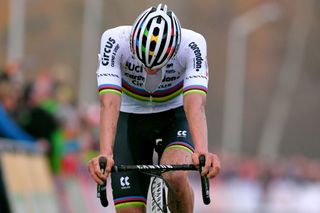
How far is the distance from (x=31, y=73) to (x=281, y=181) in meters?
14.0

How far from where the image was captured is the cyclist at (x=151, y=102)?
8.62 m

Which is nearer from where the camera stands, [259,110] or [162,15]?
[162,15]

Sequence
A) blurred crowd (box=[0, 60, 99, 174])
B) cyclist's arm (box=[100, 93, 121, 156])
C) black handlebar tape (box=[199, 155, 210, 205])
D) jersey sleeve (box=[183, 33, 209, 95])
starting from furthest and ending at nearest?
1. blurred crowd (box=[0, 60, 99, 174])
2. jersey sleeve (box=[183, 33, 209, 95])
3. cyclist's arm (box=[100, 93, 121, 156])
4. black handlebar tape (box=[199, 155, 210, 205])

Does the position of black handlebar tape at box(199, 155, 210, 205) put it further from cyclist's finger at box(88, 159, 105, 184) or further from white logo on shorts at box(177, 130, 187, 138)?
white logo on shorts at box(177, 130, 187, 138)

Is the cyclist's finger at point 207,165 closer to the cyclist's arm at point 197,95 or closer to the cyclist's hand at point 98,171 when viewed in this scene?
the cyclist's arm at point 197,95

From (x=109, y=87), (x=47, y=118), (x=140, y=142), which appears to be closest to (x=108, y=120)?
(x=109, y=87)

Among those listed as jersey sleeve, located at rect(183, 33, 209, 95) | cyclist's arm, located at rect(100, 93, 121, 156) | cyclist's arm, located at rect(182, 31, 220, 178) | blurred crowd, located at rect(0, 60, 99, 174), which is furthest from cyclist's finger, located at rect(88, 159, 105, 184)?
blurred crowd, located at rect(0, 60, 99, 174)

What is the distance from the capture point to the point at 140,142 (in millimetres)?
9508

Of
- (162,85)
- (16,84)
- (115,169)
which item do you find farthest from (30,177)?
(115,169)

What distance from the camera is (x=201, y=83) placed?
8961mm

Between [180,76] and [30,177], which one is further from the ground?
[180,76]

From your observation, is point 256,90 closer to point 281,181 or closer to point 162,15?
point 281,181

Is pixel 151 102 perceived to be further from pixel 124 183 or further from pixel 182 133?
pixel 124 183

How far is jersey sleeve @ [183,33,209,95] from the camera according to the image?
896 centimetres
